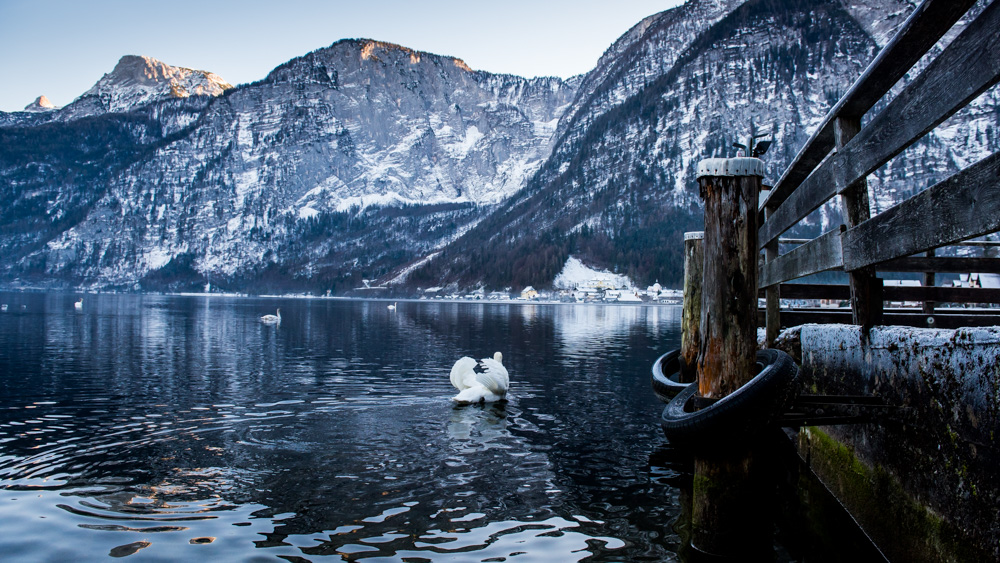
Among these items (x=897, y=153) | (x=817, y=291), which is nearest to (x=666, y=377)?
(x=817, y=291)

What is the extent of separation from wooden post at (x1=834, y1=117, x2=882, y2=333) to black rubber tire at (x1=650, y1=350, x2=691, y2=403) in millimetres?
2633

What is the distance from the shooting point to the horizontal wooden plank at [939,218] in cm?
336

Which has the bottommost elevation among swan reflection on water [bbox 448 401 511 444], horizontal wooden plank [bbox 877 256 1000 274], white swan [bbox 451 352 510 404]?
swan reflection on water [bbox 448 401 511 444]

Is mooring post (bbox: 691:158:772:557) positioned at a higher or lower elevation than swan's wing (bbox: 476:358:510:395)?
higher

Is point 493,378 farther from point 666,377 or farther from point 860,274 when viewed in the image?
point 860,274

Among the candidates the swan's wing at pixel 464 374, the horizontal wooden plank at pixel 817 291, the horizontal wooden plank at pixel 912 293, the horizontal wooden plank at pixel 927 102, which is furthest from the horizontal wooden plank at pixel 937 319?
the swan's wing at pixel 464 374

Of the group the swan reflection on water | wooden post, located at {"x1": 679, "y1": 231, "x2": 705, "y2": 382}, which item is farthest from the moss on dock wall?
the swan reflection on water

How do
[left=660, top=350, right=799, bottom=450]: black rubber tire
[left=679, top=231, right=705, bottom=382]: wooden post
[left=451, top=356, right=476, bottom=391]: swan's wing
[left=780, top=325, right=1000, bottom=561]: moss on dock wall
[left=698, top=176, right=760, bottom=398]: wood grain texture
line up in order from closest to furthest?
[left=780, top=325, right=1000, bottom=561]: moss on dock wall, [left=660, top=350, right=799, bottom=450]: black rubber tire, [left=698, top=176, right=760, bottom=398]: wood grain texture, [left=679, top=231, right=705, bottom=382]: wooden post, [left=451, top=356, right=476, bottom=391]: swan's wing

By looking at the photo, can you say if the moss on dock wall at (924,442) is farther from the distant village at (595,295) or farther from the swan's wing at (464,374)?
the distant village at (595,295)

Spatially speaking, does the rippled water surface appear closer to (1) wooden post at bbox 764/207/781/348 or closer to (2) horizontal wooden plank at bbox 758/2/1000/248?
(1) wooden post at bbox 764/207/781/348

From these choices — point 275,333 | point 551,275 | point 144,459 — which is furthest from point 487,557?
point 551,275

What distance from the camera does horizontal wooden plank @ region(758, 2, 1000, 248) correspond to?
347 centimetres

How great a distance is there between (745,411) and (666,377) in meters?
5.90

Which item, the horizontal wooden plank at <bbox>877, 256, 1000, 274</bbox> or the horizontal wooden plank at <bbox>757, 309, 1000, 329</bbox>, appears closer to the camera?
the horizontal wooden plank at <bbox>877, 256, 1000, 274</bbox>
